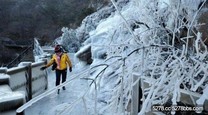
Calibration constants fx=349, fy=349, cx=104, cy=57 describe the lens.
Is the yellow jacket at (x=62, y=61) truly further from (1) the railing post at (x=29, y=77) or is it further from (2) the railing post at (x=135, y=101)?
(2) the railing post at (x=135, y=101)

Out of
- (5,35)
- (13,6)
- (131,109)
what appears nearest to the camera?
(131,109)

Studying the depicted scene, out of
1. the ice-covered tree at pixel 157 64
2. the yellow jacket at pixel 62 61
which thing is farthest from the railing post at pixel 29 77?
the ice-covered tree at pixel 157 64

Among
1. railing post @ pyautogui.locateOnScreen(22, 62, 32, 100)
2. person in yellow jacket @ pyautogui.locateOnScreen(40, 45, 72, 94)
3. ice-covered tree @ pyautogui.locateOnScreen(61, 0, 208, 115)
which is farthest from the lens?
person in yellow jacket @ pyautogui.locateOnScreen(40, 45, 72, 94)

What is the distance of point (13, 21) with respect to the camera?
46656mm

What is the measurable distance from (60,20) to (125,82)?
43609mm

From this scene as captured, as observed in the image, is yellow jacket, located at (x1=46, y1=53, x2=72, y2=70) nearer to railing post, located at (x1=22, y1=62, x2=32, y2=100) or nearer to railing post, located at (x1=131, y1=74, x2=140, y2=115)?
railing post, located at (x1=22, y1=62, x2=32, y2=100)

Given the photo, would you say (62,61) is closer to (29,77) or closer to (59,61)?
(59,61)

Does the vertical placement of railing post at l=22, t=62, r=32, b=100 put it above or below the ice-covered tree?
below

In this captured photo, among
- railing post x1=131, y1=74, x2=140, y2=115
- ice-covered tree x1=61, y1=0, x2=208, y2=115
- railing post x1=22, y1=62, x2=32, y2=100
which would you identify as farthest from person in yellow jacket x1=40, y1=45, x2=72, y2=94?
railing post x1=131, y1=74, x2=140, y2=115

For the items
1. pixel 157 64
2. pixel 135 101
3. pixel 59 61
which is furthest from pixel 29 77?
pixel 157 64

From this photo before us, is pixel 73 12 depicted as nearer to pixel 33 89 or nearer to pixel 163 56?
pixel 33 89

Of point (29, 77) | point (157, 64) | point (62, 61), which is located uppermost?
point (157, 64)

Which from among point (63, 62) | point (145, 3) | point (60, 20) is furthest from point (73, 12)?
point (145, 3)

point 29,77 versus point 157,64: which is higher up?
point 157,64
